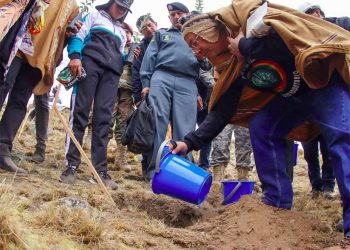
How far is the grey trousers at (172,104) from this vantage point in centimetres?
461

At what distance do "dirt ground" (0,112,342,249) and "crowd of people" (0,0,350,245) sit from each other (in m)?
0.25

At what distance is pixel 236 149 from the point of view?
16.8 ft

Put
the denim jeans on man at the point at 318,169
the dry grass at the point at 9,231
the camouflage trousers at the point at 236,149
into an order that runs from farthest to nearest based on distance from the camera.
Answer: the camouflage trousers at the point at 236,149 → the denim jeans on man at the point at 318,169 → the dry grass at the point at 9,231

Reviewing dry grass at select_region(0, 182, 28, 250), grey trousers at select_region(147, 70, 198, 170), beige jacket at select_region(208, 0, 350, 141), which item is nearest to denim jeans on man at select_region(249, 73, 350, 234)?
beige jacket at select_region(208, 0, 350, 141)

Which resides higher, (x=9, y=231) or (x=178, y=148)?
(x=9, y=231)

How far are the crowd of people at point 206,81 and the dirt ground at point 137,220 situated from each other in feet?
0.82

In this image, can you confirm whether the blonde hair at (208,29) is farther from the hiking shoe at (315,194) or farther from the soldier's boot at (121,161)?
the soldier's boot at (121,161)

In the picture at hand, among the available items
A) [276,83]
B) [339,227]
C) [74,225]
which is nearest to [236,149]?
[339,227]

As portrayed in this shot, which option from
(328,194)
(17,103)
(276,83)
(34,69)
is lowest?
(328,194)

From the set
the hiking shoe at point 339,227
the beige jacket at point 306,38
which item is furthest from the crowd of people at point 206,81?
the hiking shoe at point 339,227

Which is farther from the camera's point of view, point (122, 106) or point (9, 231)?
point (122, 106)

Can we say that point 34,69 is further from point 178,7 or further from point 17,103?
point 178,7

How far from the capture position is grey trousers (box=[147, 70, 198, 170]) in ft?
15.1

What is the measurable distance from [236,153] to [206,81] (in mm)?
849
